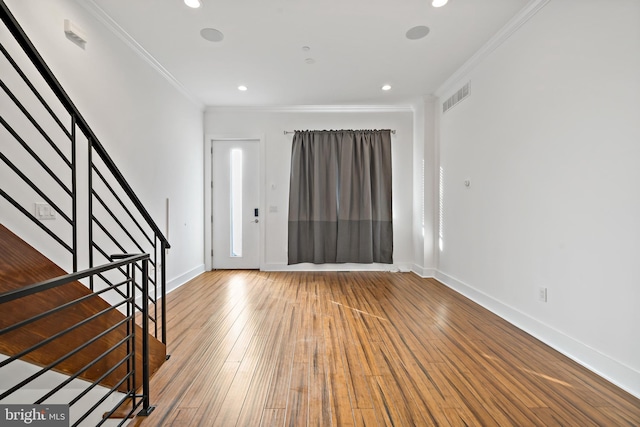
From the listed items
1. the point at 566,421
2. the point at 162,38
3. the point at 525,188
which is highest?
the point at 162,38

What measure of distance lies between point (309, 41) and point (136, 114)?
2028 mm

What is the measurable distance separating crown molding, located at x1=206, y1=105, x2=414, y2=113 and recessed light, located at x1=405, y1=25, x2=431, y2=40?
6.95 feet

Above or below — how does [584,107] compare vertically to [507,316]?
above

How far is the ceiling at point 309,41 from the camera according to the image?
2686 millimetres

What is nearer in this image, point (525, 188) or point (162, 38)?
point (525, 188)

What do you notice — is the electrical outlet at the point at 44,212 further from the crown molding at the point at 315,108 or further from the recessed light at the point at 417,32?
the crown molding at the point at 315,108

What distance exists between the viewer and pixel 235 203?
17.6ft

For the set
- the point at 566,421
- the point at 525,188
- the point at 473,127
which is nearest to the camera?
the point at 566,421

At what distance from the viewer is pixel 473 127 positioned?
365cm

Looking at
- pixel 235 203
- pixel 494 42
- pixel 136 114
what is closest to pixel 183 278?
pixel 235 203

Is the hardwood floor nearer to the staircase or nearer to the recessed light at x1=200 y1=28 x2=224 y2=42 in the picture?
the staircase

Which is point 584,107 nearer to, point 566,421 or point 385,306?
point 566,421

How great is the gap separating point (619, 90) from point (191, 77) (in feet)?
14.3

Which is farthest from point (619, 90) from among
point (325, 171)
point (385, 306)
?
point (325, 171)
